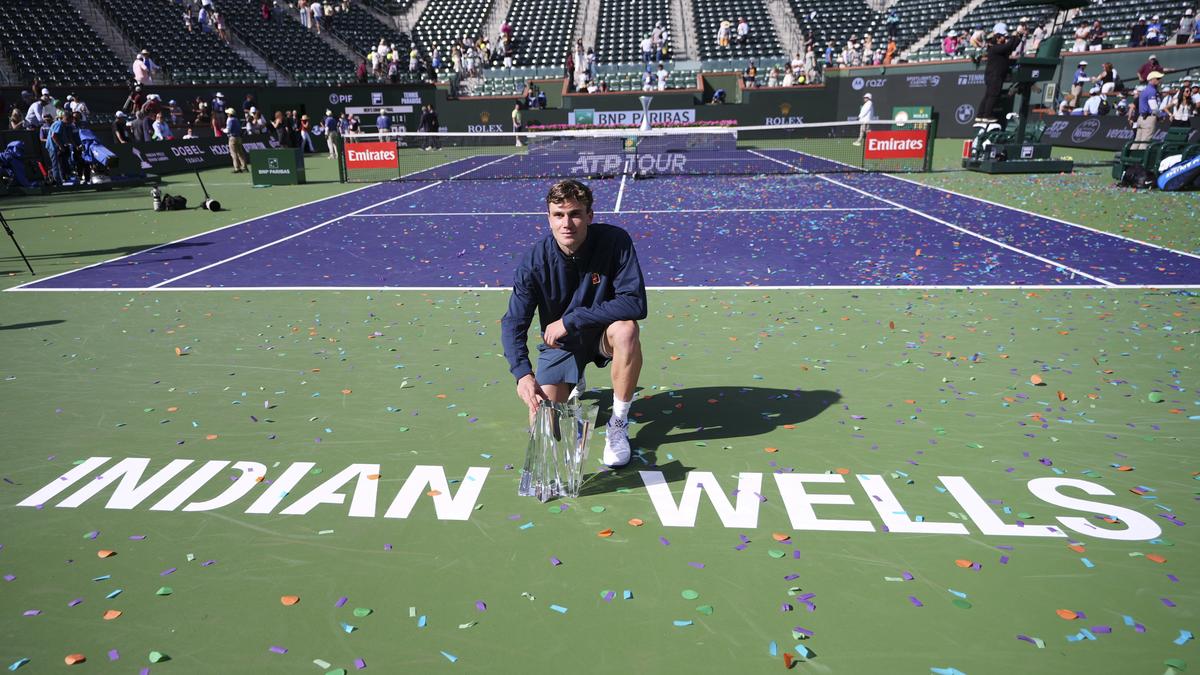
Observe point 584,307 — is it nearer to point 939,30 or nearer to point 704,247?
point 704,247

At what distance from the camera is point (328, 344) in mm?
6684

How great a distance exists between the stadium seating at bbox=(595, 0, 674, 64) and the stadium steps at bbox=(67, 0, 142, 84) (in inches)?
867

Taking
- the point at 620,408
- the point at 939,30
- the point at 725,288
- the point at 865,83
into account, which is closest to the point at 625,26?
the point at 865,83

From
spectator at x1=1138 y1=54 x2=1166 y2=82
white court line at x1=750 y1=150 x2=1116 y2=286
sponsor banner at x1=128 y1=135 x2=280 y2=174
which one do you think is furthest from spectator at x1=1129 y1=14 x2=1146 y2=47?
sponsor banner at x1=128 y1=135 x2=280 y2=174

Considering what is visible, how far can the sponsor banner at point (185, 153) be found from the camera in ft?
78.9

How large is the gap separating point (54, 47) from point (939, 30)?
1538 inches

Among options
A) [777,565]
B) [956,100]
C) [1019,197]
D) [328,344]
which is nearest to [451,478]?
[777,565]

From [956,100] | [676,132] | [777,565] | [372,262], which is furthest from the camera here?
[956,100]

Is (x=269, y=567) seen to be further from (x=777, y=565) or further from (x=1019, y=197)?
(x=1019, y=197)

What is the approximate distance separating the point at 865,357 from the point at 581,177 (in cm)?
1699

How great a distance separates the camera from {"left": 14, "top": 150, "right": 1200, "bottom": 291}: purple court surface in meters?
8.91

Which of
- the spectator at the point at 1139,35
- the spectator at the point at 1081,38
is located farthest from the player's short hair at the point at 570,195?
the spectator at the point at 1081,38

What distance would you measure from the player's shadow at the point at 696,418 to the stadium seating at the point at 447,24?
4260 centimetres

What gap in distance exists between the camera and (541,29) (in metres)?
45.5
